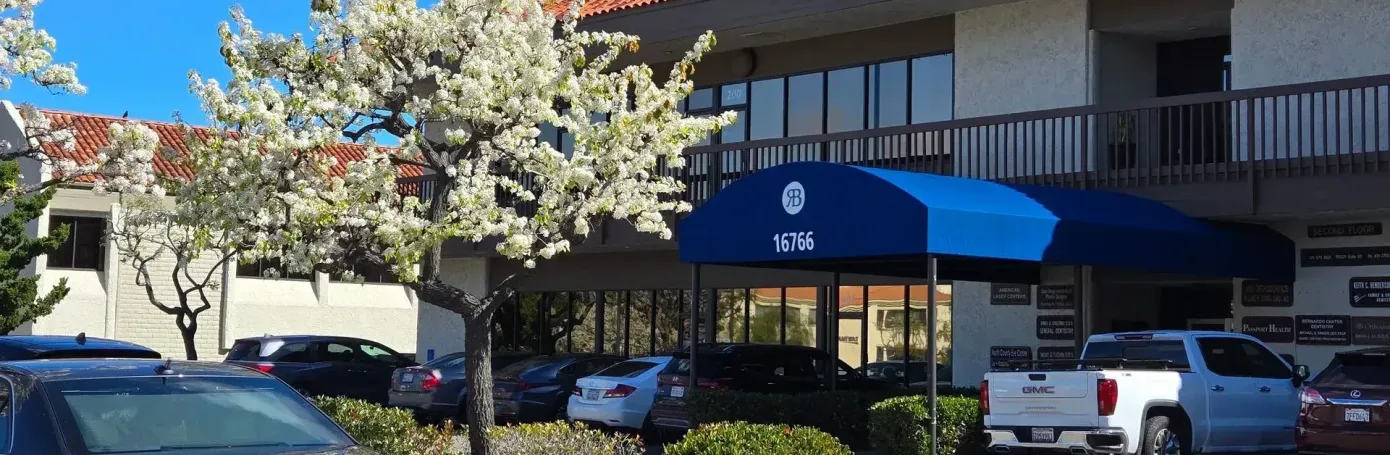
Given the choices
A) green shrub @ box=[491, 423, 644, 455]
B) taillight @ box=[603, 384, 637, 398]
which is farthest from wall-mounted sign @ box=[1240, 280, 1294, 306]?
green shrub @ box=[491, 423, 644, 455]

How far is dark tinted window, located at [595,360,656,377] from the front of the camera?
61.4 feet

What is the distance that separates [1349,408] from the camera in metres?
12.5

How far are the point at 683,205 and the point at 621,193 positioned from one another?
1486 millimetres

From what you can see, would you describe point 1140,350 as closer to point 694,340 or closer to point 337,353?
point 694,340

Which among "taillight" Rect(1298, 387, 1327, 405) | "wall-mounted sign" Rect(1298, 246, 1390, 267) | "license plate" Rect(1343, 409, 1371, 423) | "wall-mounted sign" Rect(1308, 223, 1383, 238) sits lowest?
"license plate" Rect(1343, 409, 1371, 423)

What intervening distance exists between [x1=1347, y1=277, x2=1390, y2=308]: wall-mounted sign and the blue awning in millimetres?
807

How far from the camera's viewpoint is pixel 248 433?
7172 millimetres

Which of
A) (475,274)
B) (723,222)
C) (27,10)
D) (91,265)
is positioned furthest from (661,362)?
(91,265)

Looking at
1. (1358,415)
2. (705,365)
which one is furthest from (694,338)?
(1358,415)

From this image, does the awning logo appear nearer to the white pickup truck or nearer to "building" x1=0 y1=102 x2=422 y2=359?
the white pickup truck

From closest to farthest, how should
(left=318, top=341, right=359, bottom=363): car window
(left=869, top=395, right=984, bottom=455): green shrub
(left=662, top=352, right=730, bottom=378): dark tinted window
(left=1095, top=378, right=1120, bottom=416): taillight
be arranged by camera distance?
(left=1095, top=378, right=1120, bottom=416): taillight < (left=869, top=395, right=984, bottom=455): green shrub < (left=662, top=352, right=730, bottom=378): dark tinted window < (left=318, top=341, right=359, bottom=363): car window

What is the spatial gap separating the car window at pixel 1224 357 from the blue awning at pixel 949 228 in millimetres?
1577

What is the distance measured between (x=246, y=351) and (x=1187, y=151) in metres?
14.7

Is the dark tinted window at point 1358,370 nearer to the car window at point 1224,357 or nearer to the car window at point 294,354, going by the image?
the car window at point 1224,357
